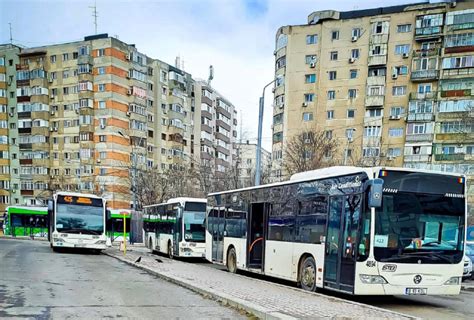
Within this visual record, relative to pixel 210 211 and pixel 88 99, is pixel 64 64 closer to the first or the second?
pixel 88 99

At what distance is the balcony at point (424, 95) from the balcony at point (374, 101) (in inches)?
125

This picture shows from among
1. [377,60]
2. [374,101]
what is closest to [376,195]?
[374,101]

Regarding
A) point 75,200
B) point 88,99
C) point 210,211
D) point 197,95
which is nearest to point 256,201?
point 210,211

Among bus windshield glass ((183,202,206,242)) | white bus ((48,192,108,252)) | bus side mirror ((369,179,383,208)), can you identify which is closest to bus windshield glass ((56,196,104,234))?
white bus ((48,192,108,252))

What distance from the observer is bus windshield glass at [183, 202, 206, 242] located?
1959cm

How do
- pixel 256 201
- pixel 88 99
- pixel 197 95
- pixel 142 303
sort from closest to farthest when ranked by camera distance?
1. pixel 142 303
2. pixel 256 201
3. pixel 88 99
4. pixel 197 95

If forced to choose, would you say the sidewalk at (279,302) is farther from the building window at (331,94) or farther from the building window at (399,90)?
the building window at (331,94)

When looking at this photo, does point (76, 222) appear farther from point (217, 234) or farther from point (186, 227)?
point (217, 234)

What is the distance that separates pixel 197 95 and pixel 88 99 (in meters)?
23.8

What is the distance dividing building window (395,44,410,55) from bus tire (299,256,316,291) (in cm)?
4407

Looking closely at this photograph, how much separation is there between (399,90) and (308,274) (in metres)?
43.2

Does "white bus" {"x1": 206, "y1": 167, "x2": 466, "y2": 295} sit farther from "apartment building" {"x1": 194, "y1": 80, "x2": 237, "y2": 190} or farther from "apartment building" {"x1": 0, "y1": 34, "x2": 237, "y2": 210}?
"apartment building" {"x1": 194, "y1": 80, "x2": 237, "y2": 190}

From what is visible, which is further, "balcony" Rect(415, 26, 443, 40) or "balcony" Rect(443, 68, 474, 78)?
"balcony" Rect(415, 26, 443, 40)

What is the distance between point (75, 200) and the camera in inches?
810
